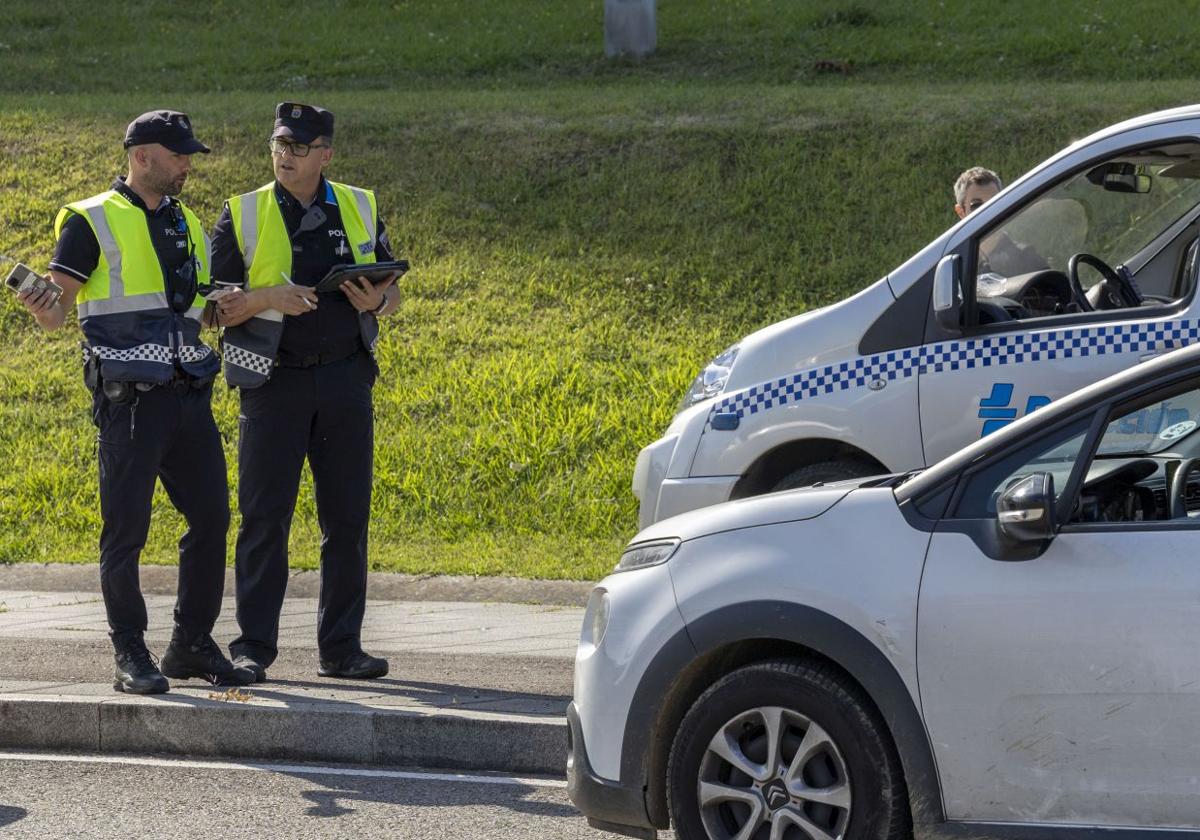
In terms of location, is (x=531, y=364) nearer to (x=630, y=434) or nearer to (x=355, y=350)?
(x=630, y=434)

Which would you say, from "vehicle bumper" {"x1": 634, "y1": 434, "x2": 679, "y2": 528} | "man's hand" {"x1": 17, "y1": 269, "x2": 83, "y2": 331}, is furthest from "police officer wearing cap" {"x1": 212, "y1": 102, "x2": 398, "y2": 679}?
"vehicle bumper" {"x1": 634, "y1": 434, "x2": 679, "y2": 528}

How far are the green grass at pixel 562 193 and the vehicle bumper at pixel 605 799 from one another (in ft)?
13.4

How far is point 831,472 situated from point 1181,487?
230 cm

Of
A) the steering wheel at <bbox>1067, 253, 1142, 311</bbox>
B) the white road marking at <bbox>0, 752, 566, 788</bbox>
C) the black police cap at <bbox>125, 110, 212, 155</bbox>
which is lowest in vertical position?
the white road marking at <bbox>0, 752, 566, 788</bbox>

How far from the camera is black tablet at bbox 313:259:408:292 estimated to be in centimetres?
627

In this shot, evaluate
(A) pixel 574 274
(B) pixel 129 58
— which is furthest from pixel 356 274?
(B) pixel 129 58

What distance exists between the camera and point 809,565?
426 cm

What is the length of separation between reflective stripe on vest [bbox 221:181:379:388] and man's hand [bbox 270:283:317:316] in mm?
64

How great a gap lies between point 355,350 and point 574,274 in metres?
6.36

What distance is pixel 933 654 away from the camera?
408cm

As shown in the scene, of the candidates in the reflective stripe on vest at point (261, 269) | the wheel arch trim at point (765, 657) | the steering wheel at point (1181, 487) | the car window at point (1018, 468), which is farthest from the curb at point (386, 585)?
the car window at point (1018, 468)

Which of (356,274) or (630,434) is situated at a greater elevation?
(356,274)

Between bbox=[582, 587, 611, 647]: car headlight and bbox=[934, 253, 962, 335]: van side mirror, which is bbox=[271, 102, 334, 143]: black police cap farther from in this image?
bbox=[582, 587, 611, 647]: car headlight

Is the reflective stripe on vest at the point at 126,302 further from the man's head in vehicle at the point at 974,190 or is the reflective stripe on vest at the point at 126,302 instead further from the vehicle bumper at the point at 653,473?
the man's head in vehicle at the point at 974,190
